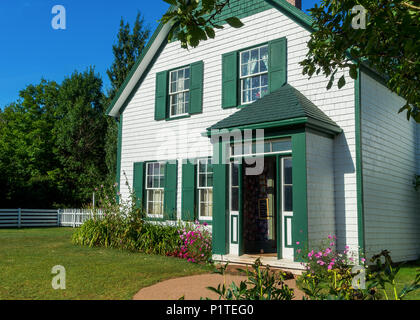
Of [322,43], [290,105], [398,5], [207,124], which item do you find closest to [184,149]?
[207,124]

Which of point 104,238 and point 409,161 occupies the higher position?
point 409,161

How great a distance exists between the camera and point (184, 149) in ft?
41.1

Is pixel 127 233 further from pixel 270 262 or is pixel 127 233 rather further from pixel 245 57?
pixel 245 57

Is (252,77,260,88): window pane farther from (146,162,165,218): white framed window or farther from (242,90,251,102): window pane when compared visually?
(146,162,165,218): white framed window

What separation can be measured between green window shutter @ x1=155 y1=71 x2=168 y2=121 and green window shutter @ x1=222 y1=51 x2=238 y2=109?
2481 millimetres

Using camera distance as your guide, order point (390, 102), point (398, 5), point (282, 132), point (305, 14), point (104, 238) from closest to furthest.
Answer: point (398, 5), point (282, 132), point (305, 14), point (390, 102), point (104, 238)

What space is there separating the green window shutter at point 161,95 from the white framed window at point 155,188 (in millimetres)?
1681

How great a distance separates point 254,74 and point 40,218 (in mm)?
17375

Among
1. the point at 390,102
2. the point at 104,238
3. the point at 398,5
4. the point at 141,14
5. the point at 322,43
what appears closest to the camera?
the point at 398,5

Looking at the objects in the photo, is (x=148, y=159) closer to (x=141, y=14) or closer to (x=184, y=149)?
(x=184, y=149)

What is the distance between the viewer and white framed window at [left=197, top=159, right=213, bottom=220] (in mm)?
11758

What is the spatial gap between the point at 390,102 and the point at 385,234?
378 cm

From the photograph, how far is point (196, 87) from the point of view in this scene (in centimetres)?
1256

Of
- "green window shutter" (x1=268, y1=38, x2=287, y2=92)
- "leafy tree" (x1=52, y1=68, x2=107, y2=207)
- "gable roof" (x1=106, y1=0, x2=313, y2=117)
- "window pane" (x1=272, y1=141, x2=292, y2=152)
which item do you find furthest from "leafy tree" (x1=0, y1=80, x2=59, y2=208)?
"window pane" (x1=272, y1=141, x2=292, y2=152)
